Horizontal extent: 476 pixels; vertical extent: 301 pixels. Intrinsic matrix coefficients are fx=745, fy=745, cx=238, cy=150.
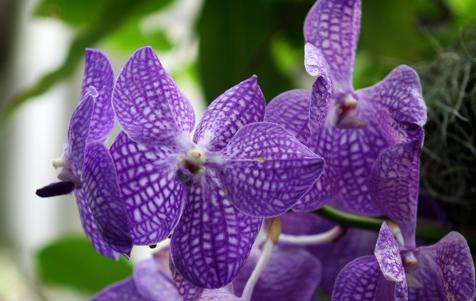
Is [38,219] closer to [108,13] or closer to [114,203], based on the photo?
[108,13]

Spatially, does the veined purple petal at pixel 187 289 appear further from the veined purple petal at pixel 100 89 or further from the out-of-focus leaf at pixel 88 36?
the out-of-focus leaf at pixel 88 36

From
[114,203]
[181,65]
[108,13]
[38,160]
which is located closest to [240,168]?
[114,203]

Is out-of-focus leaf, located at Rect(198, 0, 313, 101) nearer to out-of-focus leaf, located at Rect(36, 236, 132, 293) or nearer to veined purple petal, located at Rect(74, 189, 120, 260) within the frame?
out-of-focus leaf, located at Rect(36, 236, 132, 293)

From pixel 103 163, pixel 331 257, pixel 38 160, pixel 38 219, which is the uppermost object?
pixel 103 163

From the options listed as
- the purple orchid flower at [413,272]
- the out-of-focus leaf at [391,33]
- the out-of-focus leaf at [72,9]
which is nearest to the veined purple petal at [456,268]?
the purple orchid flower at [413,272]

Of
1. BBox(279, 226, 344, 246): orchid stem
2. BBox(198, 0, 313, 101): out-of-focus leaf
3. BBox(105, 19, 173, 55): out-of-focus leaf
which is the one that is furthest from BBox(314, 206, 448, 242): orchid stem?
BBox(105, 19, 173, 55): out-of-focus leaf

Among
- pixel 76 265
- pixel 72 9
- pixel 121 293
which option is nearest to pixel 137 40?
pixel 72 9
